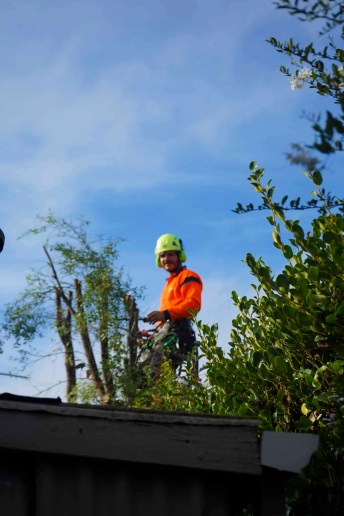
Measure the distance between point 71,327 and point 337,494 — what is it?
1086 centimetres

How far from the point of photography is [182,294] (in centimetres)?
1225

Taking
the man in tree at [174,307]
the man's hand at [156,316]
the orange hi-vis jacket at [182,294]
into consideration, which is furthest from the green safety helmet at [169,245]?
the man's hand at [156,316]

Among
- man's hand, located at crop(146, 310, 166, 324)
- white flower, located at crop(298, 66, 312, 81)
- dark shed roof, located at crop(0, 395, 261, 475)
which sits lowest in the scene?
dark shed roof, located at crop(0, 395, 261, 475)

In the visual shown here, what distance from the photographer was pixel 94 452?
3889mm

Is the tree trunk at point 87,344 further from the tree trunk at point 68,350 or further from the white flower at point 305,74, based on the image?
the white flower at point 305,74

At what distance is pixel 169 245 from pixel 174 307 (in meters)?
1.04

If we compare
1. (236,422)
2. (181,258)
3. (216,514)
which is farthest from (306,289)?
(181,258)

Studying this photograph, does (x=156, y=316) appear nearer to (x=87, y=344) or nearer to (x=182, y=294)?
(x=182, y=294)

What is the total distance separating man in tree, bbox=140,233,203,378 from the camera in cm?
1222

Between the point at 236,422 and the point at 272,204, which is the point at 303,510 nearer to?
the point at 236,422

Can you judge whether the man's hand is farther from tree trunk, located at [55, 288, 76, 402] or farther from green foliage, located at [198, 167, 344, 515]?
green foliage, located at [198, 167, 344, 515]

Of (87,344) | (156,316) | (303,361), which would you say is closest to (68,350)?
(87,344)

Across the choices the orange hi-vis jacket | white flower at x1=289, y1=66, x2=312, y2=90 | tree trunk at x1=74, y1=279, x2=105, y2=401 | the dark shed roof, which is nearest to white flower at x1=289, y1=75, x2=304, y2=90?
white flower at x1=289, y1=66, x2=312, y2=90

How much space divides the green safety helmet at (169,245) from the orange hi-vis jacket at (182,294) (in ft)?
1.13
